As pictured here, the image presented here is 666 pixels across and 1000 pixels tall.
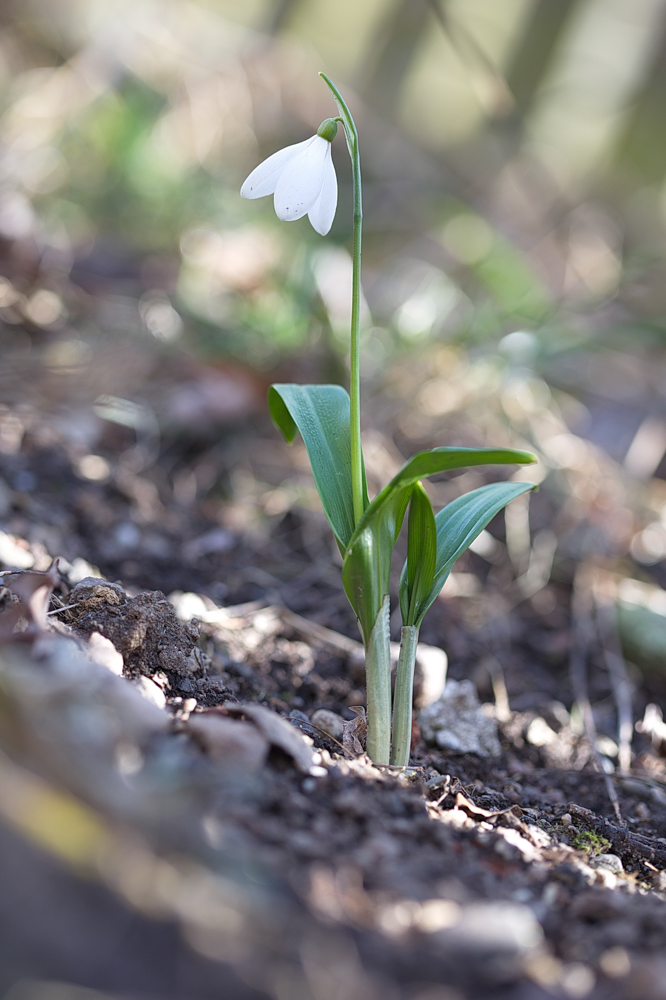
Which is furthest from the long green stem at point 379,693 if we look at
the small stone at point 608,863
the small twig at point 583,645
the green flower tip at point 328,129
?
the green flower tip at point 328,129

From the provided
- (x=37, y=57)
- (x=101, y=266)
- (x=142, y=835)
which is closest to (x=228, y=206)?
(x=101, y=266)

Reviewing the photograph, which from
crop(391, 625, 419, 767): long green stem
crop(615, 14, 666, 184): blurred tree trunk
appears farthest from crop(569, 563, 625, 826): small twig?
crop(615, 14, 666, 184): blurred tree trunk

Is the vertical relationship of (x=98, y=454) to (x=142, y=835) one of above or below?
below

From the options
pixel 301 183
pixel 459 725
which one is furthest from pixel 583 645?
pixel 301 183

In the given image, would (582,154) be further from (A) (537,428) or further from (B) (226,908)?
(B) (226,908)

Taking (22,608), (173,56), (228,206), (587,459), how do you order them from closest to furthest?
(22,608), (587,459), (228,206), (173,56)

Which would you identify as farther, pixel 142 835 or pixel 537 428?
pixel 537 428
